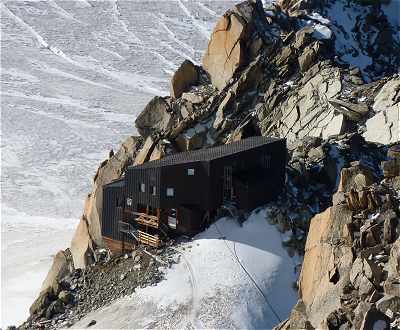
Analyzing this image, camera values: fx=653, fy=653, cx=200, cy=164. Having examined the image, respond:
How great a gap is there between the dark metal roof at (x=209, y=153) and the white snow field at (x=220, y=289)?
2.91m

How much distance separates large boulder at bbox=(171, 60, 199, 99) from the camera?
34531mm

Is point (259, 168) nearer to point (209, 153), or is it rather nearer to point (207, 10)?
point (209, 153)

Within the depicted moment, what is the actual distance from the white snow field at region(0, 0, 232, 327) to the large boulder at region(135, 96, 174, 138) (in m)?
9.22

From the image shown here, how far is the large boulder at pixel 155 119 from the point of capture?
31.8 meters

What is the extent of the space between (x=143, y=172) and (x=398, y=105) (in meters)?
11.7

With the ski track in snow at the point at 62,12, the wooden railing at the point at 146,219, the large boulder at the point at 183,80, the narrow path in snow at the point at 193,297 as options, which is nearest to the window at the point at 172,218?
the wooden railing at the point at 146,219

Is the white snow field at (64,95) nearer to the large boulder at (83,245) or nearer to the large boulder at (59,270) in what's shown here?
the large boulder at (59,270)

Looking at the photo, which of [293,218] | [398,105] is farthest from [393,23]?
[293,218]

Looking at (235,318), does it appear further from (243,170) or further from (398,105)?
(398,105)

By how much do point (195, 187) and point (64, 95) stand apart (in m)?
46.5

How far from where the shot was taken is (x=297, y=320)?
48.3 feet

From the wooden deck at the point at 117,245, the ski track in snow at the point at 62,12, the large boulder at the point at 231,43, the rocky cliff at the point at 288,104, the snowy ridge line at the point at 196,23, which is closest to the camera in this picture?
the wooden deck at the point at 117,245

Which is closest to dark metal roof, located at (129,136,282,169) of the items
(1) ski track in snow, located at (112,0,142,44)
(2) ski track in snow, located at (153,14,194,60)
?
(2) ski track in snow, located at (153,14,194,60)

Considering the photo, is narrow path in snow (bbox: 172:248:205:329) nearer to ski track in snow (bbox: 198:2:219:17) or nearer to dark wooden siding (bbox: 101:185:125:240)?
dark wooden siding (bbox: 101:185:125:240)
